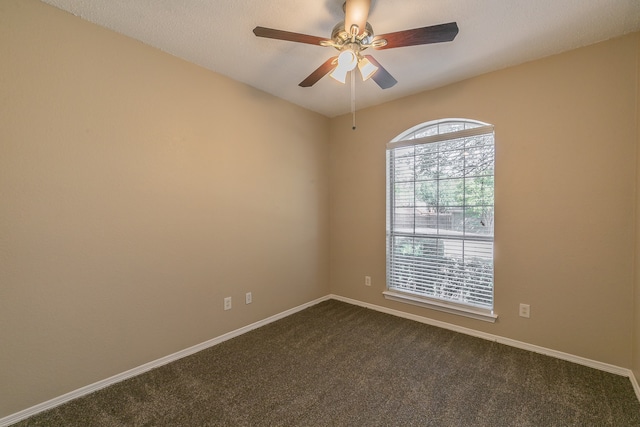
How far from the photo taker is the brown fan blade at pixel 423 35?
142 centimetres

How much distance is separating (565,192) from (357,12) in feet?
6.94

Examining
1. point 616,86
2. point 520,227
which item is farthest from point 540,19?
point 520,227

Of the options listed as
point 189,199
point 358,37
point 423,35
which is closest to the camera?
point 423,35

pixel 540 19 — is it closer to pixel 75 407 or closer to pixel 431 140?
pixel 431 140

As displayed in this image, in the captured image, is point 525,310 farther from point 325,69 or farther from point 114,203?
point 114,203

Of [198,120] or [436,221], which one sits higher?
[198,120]

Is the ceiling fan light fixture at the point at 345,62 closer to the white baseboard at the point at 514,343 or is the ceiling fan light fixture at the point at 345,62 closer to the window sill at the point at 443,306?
the window sill at the point at 443,306

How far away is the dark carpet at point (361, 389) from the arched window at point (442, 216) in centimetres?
50

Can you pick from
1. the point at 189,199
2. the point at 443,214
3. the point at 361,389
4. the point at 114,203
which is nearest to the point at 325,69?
the point at 189,199

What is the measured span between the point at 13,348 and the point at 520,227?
371cm

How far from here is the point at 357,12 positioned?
1.53 m

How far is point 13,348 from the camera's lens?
159 cm

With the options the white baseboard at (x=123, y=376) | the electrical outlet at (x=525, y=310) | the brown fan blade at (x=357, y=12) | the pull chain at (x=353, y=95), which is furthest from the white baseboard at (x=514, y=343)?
the brown fan blade at (x=357, y=12)

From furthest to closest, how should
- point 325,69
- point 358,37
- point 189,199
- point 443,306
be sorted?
1. point 443,306
2. point 189,199
3. point 325,69
4. point 358,37
